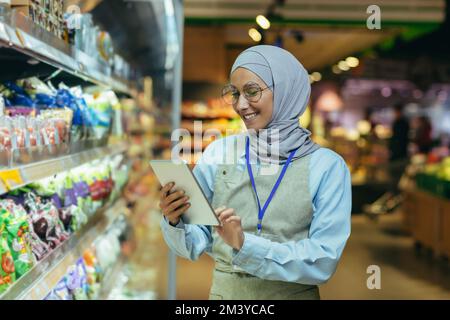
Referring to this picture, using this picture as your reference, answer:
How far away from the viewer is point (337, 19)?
8555mm

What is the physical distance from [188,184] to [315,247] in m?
0.39

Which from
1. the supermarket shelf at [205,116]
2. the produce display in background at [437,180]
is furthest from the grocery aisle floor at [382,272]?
the supermarket shelf at [205,116]

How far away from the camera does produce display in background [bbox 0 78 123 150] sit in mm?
1932

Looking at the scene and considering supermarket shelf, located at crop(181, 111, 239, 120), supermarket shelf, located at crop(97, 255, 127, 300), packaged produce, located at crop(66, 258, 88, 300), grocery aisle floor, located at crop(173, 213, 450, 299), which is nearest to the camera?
packaged produce, located at crop(66, 258, 88, 300)

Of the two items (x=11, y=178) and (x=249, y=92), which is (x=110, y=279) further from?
(x=249, y=92)

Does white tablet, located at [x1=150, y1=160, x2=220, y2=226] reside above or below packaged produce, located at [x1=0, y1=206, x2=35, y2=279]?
Answer: above

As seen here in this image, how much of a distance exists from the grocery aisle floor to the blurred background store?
0.02 meters

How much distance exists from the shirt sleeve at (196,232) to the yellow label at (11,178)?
1.29ft

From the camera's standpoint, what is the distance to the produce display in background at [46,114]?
6.34 ft

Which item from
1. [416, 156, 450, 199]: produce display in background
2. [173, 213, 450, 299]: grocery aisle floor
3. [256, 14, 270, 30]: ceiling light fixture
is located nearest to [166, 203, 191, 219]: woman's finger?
[256, 14, 270, 30]: ceiling light fixture

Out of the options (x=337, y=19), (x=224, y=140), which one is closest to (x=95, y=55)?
(x=224, y=140)

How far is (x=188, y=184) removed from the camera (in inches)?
62.0

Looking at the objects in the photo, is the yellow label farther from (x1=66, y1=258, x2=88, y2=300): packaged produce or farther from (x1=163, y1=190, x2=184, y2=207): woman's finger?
(x1=66, y1=258, x2=88, y2=300): packaged produce
